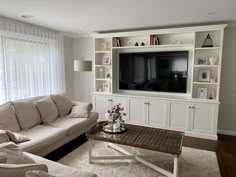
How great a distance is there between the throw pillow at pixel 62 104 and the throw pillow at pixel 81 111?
5.7 inches

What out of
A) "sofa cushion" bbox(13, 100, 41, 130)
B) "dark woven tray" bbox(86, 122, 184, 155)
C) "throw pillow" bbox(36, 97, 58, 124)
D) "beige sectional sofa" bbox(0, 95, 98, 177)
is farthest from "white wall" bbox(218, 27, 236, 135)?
"sofa cushion" bbox(13, 100, 41, 130)

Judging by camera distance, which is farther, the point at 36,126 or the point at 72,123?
the point at 72,123

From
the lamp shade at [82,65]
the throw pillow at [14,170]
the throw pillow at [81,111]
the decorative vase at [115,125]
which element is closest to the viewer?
the throw pillow at [14,170]

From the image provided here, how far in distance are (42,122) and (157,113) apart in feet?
8.43

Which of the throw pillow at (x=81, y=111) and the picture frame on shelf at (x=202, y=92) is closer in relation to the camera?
the throw pillow at (x=81, y=111)

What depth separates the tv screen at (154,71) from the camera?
4.30 meters

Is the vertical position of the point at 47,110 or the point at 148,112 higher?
the point at 47,110

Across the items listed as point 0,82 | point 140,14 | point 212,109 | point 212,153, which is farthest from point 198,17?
point 0,82

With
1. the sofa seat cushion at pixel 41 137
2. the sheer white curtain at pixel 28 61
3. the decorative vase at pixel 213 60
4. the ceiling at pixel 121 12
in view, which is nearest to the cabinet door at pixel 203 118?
the decorative vase at pixel 213 60

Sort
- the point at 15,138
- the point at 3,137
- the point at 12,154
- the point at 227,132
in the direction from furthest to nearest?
the point at 227,132 < the point at 15,138 < the point at 3,137 < the point at 12,154

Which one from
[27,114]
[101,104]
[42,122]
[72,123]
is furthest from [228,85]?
[27,114]

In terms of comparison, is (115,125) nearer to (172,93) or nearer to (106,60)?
(172,93)

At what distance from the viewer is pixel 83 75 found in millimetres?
5617

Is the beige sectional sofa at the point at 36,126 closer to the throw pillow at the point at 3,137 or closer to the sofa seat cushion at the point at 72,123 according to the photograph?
the sofa seat cushion at the point at 72,123
